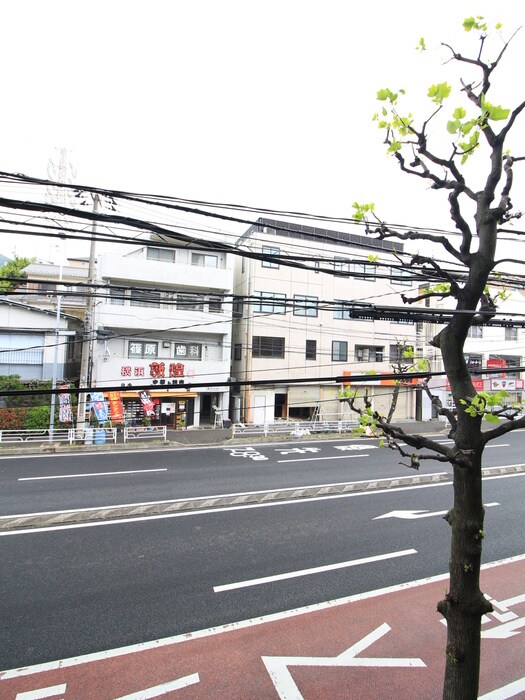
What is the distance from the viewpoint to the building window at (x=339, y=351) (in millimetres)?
26078

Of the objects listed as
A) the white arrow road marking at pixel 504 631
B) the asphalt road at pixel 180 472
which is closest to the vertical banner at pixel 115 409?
the asphalt road at pixel 180 472

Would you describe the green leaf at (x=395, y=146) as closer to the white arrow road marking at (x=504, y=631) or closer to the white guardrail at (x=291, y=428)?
the white arrow road marking at (x=504, y=631)

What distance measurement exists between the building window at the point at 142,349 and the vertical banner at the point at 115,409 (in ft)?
9.92

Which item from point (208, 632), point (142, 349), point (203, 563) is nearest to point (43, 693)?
point (208, 632)

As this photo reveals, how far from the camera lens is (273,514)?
31.8 ft

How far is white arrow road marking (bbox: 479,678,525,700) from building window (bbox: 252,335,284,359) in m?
20.3

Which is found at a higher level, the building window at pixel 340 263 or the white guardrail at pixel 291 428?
the building window at pixel 340 263

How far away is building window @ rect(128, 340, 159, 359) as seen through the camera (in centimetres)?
2197

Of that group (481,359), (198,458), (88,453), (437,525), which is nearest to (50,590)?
(437,525)

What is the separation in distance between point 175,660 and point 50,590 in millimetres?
2812

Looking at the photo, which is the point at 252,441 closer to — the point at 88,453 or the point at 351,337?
the point at 88,453

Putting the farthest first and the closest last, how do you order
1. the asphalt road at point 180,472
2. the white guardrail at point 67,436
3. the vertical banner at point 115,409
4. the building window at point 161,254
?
1. the building window at point 161,254
2. the vertical banner at point 115,409
3. the white guardrail at point 67,436
4. the asphalt road at point 180,472

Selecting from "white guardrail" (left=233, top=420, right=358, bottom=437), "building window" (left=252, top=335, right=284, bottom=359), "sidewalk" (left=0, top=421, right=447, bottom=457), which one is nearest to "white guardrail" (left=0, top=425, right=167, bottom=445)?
"sidewalk" (left=0, top=421, right=447, bottom=457)

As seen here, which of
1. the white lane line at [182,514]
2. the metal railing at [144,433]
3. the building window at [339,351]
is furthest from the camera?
the building window at [339,351]
